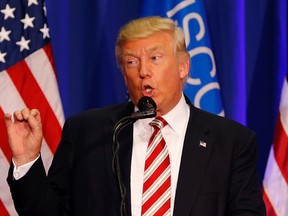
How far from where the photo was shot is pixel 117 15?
3375 millimetres

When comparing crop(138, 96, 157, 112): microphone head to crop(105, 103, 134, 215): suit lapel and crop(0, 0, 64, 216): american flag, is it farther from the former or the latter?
crop(0, 0, 64, 216): american flag

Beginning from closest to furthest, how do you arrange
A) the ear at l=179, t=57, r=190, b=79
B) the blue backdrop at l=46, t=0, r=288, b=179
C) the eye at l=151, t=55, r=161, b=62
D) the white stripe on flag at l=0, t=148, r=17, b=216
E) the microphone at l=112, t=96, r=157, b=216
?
1. the microphone at l=112, t=96, r=157, b=216
2. the eye at l=151, t=55, r=161, b=62
3. the ear at l=179, t=57, r=190, b=79
4. the white stripe on flag at l=0, t=148, r=17, b=216
5. the blue backdrop at l=46, t=0, r=288, b=179

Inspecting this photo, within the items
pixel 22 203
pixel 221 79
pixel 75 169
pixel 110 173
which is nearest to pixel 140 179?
pixel 110 173

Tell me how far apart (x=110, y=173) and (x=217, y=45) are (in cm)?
158

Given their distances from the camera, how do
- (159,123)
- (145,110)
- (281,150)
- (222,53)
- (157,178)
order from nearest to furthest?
(145,110) < (157,178) < (159,123) < (281,150) < (222,53)

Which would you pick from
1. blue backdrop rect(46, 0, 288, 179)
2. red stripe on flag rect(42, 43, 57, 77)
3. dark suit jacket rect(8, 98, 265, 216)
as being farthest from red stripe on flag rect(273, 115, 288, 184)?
red stripe on flag rect(42, 43, 57, 77)

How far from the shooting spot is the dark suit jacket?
6.19 ft

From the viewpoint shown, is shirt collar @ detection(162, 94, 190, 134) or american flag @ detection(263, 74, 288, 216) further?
american flag @ detection(263, 74, 288, 216)

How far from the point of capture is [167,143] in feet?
6.70

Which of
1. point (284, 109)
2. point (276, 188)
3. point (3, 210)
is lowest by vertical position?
point (276, 188)

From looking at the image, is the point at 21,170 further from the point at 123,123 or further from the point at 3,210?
the point at 3,210

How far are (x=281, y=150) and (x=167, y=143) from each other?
44.4 inches

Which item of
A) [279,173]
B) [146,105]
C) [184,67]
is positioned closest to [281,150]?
[279,173]

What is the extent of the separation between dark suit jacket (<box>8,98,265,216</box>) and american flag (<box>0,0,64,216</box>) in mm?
890
